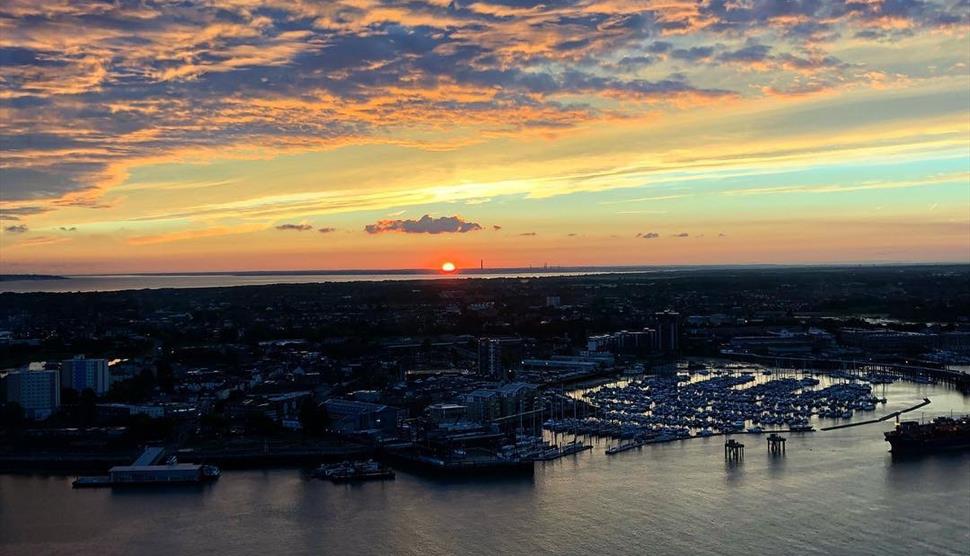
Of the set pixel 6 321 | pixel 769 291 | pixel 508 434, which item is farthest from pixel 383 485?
pixel 769 291

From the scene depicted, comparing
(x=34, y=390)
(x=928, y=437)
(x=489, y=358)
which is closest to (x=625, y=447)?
(x=928, y=437)

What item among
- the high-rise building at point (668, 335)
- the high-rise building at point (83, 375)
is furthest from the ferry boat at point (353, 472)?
the high-rise building at point (668, 335)

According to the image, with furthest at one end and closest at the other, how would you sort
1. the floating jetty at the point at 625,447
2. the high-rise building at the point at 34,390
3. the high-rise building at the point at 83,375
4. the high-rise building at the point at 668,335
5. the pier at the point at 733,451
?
the high-rise building at the point at 668,335, the high-rise building at the point at 83,375, the high-rise building at the point at 34,390, the floating jetty at the point at 625,447, the pier at the point at 733,451

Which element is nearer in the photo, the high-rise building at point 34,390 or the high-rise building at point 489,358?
the high-rise building at point 34,390

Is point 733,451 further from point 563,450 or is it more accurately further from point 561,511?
point 561,511

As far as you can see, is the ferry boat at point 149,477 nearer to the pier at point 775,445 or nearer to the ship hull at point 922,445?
the pier at point 775,445
